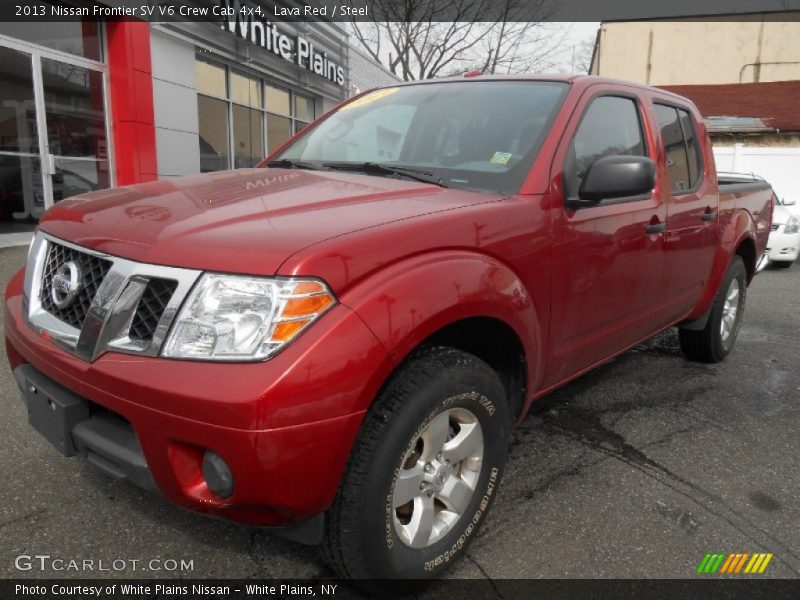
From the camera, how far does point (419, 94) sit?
3.22m

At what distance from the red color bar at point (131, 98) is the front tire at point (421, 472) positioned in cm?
782

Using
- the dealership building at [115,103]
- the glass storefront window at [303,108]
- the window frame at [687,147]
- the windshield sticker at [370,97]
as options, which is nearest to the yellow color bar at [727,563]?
the window frame at [687,147]

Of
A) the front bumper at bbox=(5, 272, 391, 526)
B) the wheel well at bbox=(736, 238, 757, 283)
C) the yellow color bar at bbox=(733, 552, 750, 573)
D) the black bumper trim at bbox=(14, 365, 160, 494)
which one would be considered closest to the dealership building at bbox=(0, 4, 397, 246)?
the black bumper trim at bbox=(14, 365, 160, 494)

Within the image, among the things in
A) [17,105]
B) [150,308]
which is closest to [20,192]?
[17,105]

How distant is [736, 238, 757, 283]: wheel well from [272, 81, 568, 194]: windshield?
2.63m

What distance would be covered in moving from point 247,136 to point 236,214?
35.7 feet

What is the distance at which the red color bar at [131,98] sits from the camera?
27.1ft

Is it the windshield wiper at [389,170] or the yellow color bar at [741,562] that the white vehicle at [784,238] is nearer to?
the yellow color bar at [741,562]

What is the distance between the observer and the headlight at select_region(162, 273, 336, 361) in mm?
1625

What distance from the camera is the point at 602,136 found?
3.00 meters

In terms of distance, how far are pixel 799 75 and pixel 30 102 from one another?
37.3 m

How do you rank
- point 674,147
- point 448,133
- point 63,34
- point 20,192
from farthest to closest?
1. point 63,34
2. point 20,192
3. point 674,147
4. point 448,133

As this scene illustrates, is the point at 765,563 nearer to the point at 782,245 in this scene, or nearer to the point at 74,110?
the point at 74,110

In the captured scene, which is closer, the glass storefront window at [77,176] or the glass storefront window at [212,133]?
the glass storefront window at [77,176]
